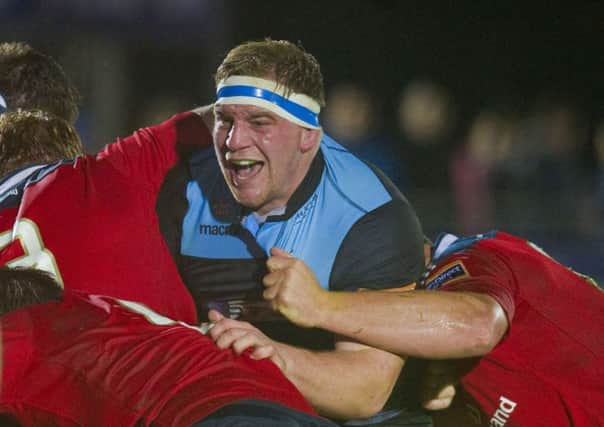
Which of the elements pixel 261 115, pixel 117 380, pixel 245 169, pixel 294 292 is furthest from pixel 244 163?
pixel 117 380

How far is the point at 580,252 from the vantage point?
26.0 ft

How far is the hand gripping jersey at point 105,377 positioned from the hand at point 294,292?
0.55 meters

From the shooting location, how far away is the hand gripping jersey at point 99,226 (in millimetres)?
3008

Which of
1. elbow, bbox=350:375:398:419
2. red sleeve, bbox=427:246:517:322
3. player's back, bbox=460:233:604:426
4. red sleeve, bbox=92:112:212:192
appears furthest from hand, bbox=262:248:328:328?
red sleeve, bbox=92:112:212:192

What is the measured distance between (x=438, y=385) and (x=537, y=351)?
1.05 feet

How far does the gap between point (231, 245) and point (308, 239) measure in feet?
0.91

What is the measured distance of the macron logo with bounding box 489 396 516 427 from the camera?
3.20 metres

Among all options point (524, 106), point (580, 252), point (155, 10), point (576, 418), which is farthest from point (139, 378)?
point (524, 106)

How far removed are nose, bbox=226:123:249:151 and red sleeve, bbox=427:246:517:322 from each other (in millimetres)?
713

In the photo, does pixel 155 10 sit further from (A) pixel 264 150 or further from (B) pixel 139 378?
(B) pixel 139 378

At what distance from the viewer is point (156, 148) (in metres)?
3.69

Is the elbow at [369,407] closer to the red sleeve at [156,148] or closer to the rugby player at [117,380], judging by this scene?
the rugby player at [117,380]

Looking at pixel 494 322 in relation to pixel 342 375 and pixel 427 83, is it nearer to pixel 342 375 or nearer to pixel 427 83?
pixel 342 375

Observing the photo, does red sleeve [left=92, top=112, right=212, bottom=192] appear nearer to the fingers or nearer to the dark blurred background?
the fingers
